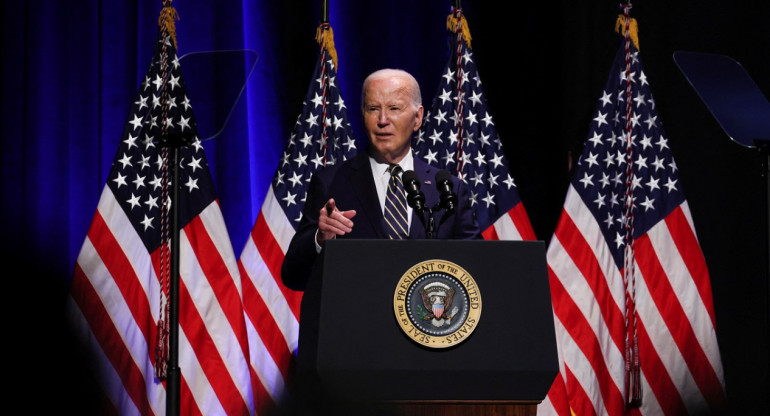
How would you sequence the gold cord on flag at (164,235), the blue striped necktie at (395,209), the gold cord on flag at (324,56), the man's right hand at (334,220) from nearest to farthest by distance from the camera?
the man's right hand at (334,220) < the blue striped necktie at (395,209) < the gold cord on flag at (164,235) < the gold cord on flag at (324,56)

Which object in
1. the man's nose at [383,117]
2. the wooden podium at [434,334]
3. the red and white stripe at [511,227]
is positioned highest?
the man's nose at [383,117]

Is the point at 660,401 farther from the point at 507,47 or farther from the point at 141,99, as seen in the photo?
the point at 141,99

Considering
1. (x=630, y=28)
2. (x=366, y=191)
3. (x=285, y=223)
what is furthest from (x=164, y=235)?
(x=630, y=28)

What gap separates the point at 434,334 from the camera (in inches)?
87.7

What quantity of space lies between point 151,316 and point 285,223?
2.39 feet

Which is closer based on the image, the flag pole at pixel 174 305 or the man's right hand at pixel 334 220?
the man's right hand at pixel 334 220

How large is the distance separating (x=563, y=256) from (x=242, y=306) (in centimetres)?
152

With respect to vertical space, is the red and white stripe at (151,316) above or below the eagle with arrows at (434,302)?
below

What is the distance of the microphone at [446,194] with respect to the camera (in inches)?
91.0

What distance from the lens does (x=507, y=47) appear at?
5023mm

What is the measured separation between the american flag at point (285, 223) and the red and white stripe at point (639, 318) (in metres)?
1.18

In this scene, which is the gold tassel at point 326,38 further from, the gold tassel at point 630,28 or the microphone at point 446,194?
the microphone at point 446,194

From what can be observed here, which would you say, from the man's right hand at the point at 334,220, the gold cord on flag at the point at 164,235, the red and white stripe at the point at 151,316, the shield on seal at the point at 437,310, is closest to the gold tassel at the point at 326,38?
the gold cord on flag at the point at 164,235

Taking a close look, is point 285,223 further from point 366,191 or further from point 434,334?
point 434,334
